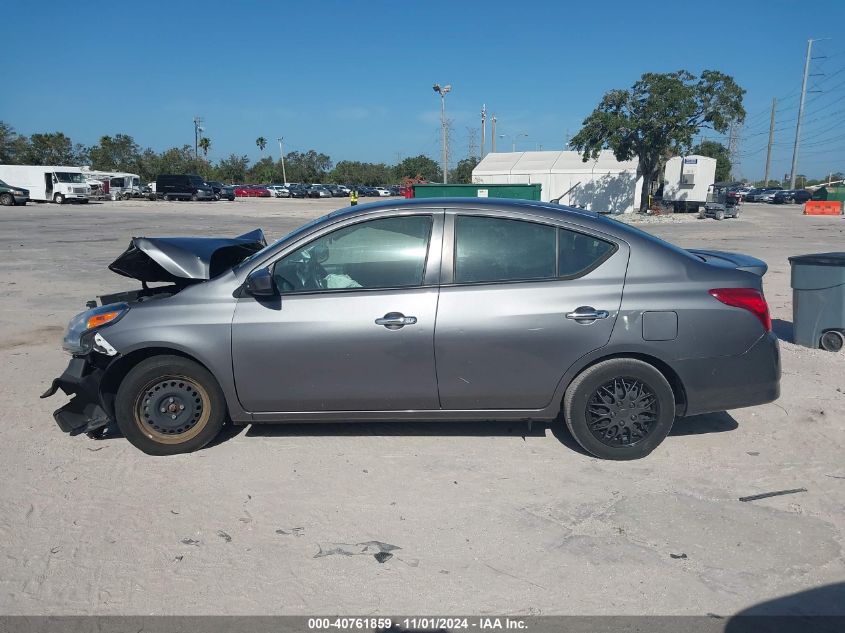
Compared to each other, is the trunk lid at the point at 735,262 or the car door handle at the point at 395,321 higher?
the trunk lid at the point at 735,262

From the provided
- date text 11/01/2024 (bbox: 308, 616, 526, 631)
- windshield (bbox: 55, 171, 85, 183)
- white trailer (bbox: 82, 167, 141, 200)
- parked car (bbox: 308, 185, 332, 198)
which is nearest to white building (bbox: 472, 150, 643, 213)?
windshield (bbox: 55, 171, 85, 183)

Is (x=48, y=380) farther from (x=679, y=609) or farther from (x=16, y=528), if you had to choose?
(x=679, y=609)

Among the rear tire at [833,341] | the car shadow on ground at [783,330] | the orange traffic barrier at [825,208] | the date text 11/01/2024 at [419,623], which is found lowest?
the date text 11/01/2024 at [419,623]

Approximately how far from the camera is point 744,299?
438cm

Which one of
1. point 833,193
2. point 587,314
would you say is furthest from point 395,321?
point 833,193

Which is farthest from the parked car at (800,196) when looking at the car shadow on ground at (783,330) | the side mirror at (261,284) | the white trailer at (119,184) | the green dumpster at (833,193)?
the side mirror at (261,284)

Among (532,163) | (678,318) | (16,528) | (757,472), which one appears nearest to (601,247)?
(678,318)

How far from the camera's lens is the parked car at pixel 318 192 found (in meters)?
76.1

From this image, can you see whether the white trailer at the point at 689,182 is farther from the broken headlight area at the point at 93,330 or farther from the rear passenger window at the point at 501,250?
the broken headlight area at the point at 93,330

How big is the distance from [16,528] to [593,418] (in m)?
3.49

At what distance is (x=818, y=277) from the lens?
22.9ft

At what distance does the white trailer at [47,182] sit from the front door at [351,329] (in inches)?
1883

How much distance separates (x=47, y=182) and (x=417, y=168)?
66317 mm

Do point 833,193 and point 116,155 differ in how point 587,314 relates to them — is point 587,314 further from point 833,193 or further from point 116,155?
point 116,155
